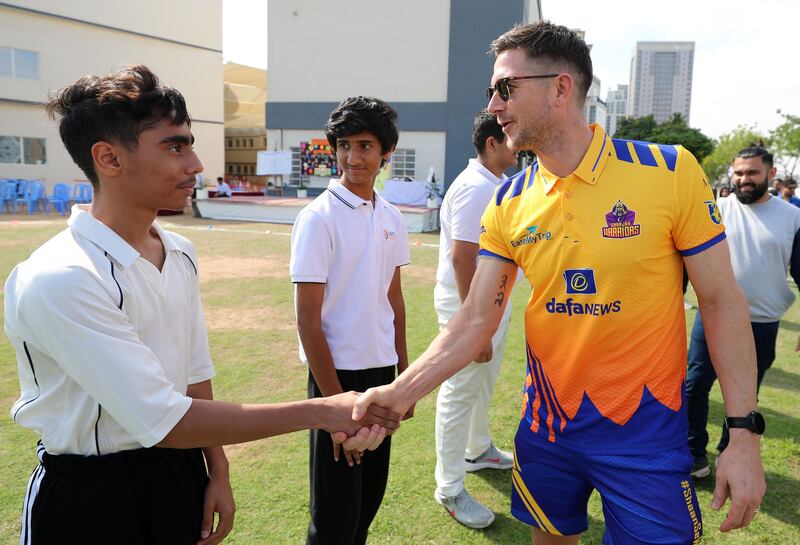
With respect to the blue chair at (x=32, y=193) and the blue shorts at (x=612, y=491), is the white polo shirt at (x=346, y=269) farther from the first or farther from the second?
the blue chair at (x=32, y=193)

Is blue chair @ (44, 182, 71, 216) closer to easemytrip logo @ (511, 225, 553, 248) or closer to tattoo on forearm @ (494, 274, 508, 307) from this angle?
tattoo on forearm @ (494, 274, 508, 307)

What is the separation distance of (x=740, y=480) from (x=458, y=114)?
2682cm

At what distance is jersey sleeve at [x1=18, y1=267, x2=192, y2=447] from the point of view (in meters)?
1.45

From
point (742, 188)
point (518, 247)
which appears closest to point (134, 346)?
point (518, 247)

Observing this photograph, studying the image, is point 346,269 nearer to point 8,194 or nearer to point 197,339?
point 197,339

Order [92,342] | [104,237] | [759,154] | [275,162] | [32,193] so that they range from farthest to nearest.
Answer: [275,162] < [32,193] < [759,154] < [104,237] < [92,342]

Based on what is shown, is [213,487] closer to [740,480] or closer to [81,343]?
[81,343]

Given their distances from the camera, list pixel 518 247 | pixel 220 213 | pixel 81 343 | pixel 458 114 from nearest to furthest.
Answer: pixel 81 343 → pixel 518 247 → pixel 220 213 → pixel 458 114

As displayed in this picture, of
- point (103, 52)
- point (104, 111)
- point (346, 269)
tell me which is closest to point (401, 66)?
point (103, 52)

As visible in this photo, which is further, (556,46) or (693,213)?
(556,46)

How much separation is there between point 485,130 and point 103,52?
31.4 m

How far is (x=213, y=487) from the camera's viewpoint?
2.00 metres

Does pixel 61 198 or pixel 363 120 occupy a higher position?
pixel 363 120

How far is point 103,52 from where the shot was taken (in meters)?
29.3
